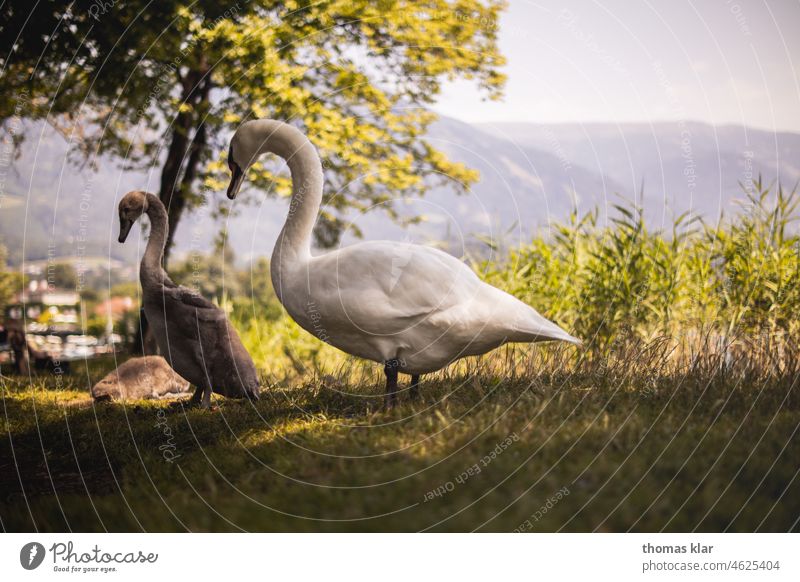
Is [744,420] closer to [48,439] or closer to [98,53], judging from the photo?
[48,439]

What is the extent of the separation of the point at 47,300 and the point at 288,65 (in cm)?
340

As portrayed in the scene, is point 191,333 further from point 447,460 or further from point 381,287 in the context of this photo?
point 447,460

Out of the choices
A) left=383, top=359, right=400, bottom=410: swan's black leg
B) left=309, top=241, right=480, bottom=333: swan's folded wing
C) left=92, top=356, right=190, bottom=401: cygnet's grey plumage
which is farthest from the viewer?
left=92, top=356, right=190, bottom=401: cygnet's grey plumage

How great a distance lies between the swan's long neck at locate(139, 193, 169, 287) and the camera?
4.51 metres

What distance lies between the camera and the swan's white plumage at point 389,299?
396 cm

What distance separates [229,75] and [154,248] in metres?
2.94

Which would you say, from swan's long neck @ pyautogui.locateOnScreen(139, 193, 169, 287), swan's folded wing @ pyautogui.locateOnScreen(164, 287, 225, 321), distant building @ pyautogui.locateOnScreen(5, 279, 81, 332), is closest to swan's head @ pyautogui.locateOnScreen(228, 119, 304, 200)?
swan's long neck @ pyautogui.locateOnScreen(139, 193, 169, 287)

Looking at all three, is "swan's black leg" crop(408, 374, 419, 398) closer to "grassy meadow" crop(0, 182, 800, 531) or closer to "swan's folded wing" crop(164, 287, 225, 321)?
"grassy meadow" crop(0, 182, 800, 531)

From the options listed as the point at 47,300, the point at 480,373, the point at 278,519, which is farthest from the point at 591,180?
the point at 47,300

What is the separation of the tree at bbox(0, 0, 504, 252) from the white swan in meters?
2.28

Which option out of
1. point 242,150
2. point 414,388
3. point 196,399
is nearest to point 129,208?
point 242,150

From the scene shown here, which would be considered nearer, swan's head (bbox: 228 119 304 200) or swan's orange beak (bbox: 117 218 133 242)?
swan's head (bbox: 228 119 304 200)

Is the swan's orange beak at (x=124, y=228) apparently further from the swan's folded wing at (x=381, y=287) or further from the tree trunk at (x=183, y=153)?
the tree trunk at (x=183, y=153)

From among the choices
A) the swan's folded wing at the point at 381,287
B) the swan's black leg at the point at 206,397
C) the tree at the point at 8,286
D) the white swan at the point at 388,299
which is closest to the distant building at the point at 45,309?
the tree at the point at 8,286
